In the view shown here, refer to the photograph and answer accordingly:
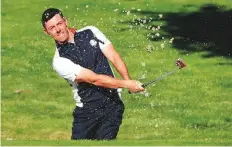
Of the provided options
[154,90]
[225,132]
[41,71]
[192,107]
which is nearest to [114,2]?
[41,71]

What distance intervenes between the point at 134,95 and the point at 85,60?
24.0 ft

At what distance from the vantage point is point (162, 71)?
17156 millimetres

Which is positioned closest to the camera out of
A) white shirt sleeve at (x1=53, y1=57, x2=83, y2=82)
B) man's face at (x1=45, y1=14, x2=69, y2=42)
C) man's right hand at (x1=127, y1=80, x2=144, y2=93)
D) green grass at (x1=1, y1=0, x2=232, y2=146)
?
man's right hand at (x1=127, y1=80, x2=144, y2=93)

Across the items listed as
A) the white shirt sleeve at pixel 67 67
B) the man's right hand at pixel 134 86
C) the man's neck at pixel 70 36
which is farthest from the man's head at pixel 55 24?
the man's right hand at pixel 134 86

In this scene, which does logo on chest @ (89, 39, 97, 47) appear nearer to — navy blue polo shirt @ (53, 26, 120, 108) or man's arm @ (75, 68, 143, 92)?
navy blue polo shirt @ (53, 26, 120, 108)

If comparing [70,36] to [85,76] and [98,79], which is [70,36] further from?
[98,79]

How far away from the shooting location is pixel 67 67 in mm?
7715

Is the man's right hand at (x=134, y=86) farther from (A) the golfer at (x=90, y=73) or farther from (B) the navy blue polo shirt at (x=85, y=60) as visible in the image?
(B) the navy blue polo shirt at (x=85, y=60)

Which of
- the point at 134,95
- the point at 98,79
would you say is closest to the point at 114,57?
the point at 98,79

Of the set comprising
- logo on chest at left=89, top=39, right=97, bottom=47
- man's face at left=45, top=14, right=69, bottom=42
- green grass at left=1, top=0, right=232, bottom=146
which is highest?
man's face at left=45, top=14, right=69, bottom=42

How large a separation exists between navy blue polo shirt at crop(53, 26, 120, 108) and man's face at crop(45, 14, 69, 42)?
0.19 metres

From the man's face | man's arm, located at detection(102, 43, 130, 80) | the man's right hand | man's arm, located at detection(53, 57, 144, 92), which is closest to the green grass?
the man's right hand

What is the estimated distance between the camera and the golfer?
7.58 metres

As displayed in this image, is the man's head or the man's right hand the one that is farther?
the man's head
